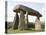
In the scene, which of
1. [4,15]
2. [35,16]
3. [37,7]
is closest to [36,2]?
[37,7]

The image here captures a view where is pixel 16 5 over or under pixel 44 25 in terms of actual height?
over

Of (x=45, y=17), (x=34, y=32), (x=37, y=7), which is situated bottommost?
(x=34, y=32)

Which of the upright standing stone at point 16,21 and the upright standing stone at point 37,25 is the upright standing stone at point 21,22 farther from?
the upright standing stone at point 37,25

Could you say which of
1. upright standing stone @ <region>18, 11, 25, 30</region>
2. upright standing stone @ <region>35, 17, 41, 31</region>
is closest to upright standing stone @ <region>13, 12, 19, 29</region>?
upright standing stone @ <region>18, 11, 25, 30</region>

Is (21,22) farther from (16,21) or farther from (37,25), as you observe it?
(37,25)

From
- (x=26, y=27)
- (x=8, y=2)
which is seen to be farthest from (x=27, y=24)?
(x=8, y=2)

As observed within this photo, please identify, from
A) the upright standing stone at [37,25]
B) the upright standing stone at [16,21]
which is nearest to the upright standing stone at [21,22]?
the upright standing stone at [16,21]

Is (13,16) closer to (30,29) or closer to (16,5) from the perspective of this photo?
(16,5)

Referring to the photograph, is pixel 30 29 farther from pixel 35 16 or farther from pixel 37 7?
pixel 37 7

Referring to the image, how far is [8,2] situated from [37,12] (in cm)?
46

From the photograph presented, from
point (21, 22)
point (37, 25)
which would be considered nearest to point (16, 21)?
point (21, 22)

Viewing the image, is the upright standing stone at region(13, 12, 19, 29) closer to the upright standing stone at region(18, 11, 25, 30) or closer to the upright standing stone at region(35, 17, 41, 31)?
the upright standing stone at region(18, 11, 25, 30)

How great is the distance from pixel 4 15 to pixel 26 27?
1.21 feet

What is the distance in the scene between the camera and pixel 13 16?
1.43 meters
